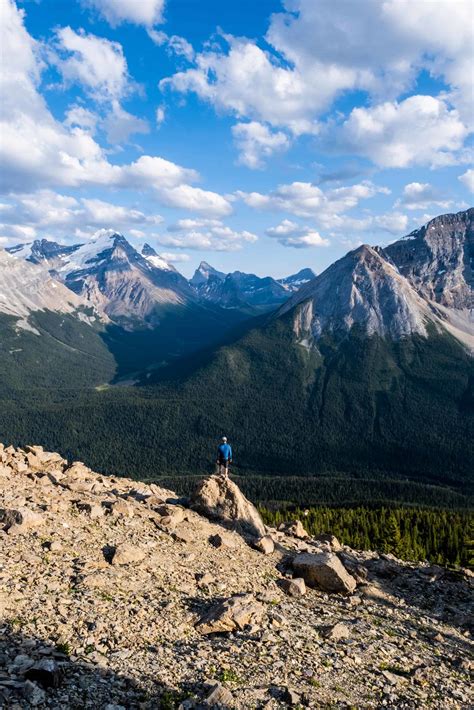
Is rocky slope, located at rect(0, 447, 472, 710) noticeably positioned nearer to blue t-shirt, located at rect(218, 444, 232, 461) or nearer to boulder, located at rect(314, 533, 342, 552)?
blue t-shirt, located at rect(218, 444, 232, 461)

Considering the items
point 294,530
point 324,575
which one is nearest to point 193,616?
point 324,575

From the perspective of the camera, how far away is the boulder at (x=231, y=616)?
74.9 ft

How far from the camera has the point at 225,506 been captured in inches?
1559

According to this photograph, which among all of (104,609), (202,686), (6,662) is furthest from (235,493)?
(6,662)

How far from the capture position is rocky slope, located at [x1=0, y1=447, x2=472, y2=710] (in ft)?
59.2

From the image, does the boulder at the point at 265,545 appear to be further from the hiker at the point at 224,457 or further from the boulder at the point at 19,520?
the boulder at the point at 19,520

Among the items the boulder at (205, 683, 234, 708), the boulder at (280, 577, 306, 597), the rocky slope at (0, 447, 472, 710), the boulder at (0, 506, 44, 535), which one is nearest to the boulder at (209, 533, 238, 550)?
the rocky slope at (0, 447, 472, 710)

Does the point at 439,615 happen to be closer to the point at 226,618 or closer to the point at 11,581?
the point at 226,618

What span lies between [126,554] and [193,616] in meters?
5.59

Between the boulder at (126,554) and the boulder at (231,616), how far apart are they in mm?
5758

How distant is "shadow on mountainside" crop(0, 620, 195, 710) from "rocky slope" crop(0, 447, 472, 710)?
5 cm

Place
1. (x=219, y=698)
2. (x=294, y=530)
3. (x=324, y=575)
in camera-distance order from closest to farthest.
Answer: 1. (x=219, y=698)
2. (x=324, y=575)
3. (x=294, y=530)

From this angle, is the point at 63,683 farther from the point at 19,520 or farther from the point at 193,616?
the point at 19,520

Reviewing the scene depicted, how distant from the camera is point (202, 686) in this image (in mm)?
18391
